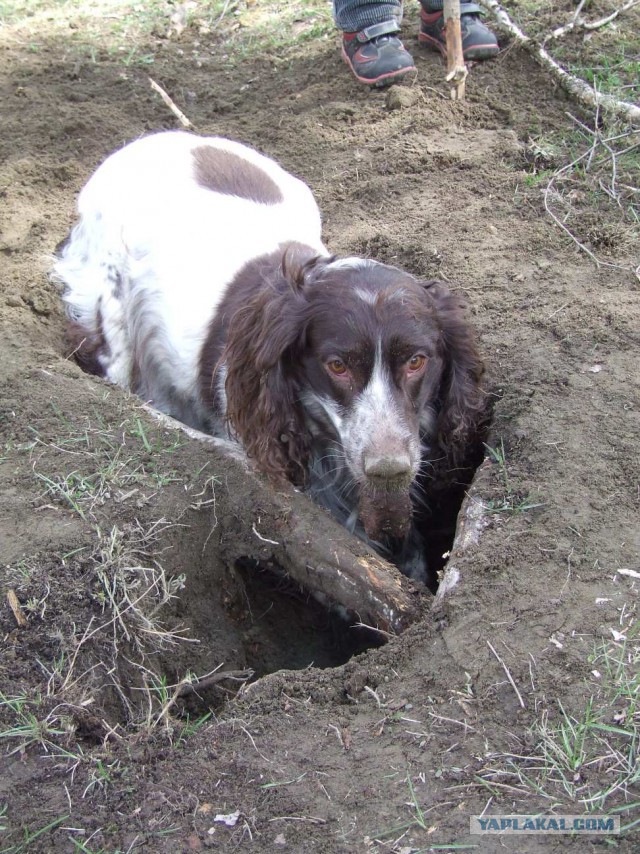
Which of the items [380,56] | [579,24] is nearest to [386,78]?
[380,56]

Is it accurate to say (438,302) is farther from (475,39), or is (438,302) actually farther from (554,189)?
(475,39)

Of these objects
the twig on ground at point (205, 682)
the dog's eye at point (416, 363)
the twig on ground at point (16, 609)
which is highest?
the dog's eye at point (416, 363)

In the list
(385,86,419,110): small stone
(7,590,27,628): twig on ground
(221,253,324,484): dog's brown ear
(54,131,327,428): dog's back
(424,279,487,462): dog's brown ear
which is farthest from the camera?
(385,86,419,110): small stone

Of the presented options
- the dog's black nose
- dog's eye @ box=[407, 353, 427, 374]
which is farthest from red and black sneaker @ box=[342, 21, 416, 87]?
the dog's black nose

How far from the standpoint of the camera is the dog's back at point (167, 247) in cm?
387

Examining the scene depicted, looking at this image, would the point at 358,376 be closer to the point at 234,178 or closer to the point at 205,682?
the point at 205,682

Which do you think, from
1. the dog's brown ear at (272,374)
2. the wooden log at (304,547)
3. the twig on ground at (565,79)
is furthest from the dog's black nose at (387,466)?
the twig on ground at (565,79)

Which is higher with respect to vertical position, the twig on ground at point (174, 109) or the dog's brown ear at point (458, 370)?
the twig on ground at point (174, 109)

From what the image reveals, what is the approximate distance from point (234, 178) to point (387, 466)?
81.2 inches

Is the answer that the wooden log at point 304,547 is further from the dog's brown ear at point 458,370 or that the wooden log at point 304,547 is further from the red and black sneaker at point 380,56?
the red and black sneaker at point 380,56

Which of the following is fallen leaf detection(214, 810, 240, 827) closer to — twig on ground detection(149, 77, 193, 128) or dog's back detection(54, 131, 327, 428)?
dog's back detection(54, 131, 327, 428)

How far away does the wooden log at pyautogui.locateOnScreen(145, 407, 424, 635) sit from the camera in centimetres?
283

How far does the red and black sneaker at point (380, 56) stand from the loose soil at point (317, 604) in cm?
88

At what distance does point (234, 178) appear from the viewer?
→ 4.17 meters
